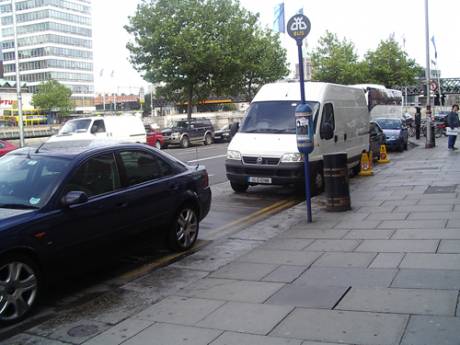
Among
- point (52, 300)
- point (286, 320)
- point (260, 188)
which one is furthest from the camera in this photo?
point (260, 188)

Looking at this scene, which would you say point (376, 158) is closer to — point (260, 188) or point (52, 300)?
point (260, 188)

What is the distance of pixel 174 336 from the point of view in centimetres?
424

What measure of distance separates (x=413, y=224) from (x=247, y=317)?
4.14 meters

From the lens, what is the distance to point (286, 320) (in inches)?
172

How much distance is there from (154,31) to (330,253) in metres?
31.2

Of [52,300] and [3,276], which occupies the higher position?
[3,276]

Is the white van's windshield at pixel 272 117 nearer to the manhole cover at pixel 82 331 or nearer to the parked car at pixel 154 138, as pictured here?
the manhole cover at pixel 82 331

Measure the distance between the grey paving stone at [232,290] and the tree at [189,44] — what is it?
30325mm

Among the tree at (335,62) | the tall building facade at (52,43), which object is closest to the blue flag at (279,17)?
the tree at (335,62)

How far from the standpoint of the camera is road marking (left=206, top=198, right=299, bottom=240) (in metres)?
8.34

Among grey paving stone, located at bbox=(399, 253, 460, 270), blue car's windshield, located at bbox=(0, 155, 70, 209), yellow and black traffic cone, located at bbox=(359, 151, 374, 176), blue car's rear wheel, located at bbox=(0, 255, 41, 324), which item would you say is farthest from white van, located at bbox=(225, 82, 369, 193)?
blue car's rear wheel, located at bbox=(0, 255, 41, 324)

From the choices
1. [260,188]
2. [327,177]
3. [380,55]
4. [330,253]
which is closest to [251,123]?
[260,188]

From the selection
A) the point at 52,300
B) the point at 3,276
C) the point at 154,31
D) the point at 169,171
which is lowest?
the point at 52,300

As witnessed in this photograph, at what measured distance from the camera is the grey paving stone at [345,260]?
19.5 ft
